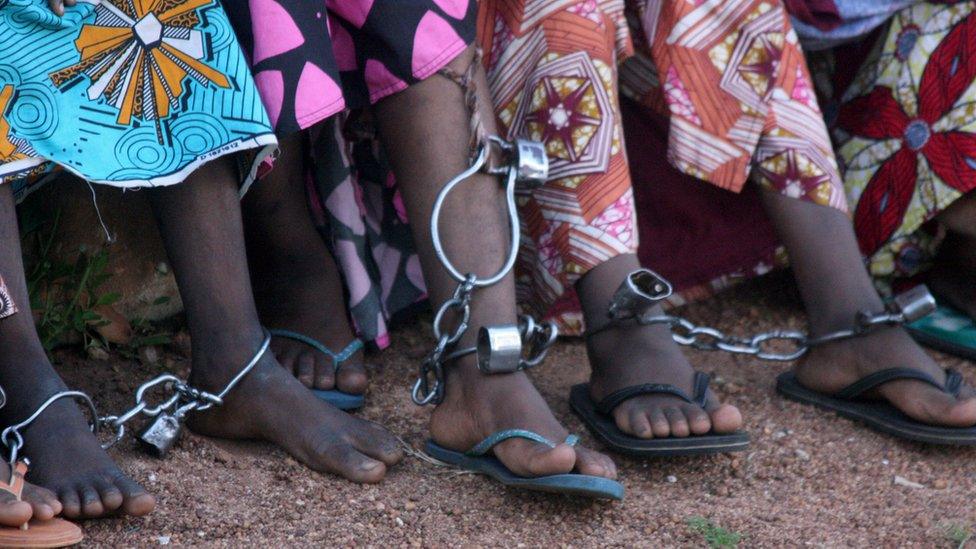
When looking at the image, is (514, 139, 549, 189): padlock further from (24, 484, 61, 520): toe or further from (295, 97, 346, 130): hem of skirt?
(24, 484, 61, 520): toe

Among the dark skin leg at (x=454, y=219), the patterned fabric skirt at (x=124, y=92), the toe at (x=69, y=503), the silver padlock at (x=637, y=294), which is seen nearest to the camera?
the toe at (x=69, y=503)

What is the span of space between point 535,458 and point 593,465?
0.26 ft

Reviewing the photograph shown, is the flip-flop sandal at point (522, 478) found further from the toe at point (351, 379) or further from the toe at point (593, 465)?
the toe at point (351, 379)

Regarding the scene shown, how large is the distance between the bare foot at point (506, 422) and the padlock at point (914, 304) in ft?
2.33

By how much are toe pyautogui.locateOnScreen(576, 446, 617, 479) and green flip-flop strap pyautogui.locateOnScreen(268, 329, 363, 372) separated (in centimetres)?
52

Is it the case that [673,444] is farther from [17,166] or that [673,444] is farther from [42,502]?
[17,166]

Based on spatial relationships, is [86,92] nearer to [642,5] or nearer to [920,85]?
[642,5]

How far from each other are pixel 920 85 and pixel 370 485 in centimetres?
145

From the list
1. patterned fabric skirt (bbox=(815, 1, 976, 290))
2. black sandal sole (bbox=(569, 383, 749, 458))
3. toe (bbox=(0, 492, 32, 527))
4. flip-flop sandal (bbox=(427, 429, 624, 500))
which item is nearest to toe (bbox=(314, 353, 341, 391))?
flip-flop sandal (bbox=(427, 429, 624, 500))

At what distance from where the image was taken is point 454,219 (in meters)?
1.65

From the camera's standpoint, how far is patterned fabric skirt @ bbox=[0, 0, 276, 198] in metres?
1.39

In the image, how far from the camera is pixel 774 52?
2031 mm

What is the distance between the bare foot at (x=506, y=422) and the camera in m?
1.46

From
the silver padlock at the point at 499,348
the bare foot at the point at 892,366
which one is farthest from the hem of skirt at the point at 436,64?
the bare foot at the point at 892,366
